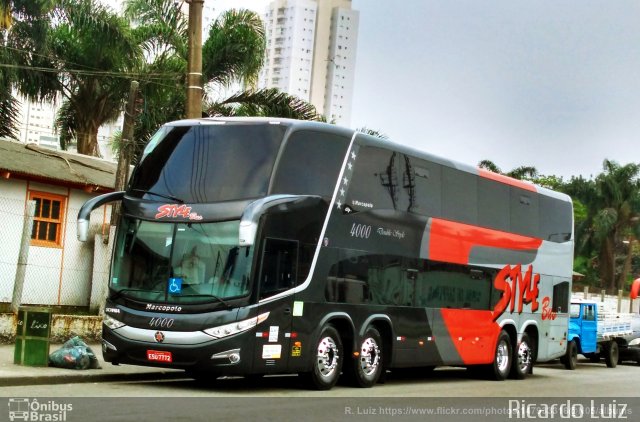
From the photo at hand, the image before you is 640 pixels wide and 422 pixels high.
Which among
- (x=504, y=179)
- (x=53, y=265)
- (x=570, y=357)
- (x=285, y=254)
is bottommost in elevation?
(x=570, y=357)

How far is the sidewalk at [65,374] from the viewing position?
14.2 meters

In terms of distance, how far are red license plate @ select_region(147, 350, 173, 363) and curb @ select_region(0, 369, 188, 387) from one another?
116cm

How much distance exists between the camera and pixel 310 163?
16219mm

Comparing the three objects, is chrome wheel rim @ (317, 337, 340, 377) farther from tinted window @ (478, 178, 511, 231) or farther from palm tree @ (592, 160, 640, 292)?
palm tree @ (592, 160, 640, 292)

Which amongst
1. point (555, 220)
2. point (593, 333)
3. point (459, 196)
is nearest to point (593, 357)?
point (593, 333)

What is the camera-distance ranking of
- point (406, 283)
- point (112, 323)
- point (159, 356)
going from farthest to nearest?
point (406, 283), point (112, 323), point (159, 356)

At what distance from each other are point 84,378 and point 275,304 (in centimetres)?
305

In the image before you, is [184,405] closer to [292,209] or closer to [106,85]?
[292,209]

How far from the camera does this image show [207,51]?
3534cm

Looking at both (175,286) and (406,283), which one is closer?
(175,286)

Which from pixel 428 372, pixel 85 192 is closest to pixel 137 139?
pixel 85 192

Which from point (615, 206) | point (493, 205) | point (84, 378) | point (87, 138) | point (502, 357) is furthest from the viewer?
point (615, 206)

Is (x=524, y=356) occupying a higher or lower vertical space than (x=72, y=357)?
higher

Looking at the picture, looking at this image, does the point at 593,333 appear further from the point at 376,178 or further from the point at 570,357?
the point at 376,178
